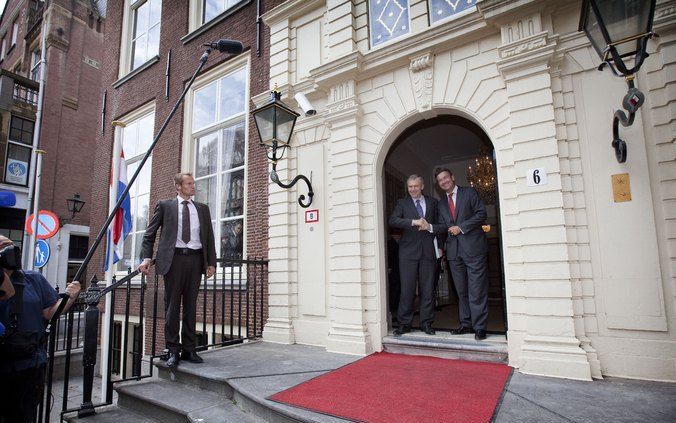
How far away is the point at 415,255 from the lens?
15.5ft

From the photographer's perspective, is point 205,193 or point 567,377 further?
point 205,193

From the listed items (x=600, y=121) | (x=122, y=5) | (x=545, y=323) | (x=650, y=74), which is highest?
(x=122, y=5)

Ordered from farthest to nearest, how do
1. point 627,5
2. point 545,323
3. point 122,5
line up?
point 122,5 → point 545,323 → point 627,5

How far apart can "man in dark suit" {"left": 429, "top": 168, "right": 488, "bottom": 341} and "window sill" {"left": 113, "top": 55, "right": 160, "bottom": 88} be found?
26.3 ft

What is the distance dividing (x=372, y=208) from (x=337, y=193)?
0.55 meters

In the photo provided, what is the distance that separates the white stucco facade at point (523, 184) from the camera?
130 inches

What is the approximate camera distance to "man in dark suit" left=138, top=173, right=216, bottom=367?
12.7 ft

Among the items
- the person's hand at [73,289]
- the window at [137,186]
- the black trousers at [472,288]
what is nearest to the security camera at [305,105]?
the black trousers at [472,288]

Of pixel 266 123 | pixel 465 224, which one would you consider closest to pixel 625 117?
pixel 465 224

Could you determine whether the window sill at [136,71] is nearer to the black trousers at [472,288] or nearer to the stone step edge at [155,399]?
the stone step edge at [155,399]

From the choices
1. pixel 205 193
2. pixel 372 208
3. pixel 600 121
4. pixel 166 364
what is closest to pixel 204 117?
pixel 205 193

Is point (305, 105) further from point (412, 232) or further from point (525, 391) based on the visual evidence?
point (525, 391)

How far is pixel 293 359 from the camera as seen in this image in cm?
429

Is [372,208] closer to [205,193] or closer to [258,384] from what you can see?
[258,384]
